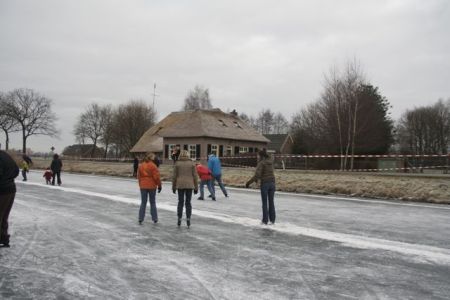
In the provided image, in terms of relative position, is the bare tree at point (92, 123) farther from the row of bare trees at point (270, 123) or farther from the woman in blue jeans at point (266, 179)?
the woman in blue jeans at point (266, 179)

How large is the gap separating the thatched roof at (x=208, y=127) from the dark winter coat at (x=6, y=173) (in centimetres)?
4303

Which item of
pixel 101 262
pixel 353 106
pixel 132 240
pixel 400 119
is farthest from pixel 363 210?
pixel 400 119

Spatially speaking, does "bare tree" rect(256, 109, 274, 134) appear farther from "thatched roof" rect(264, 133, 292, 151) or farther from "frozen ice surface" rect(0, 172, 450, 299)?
"frozen ice surface" rect(0, 172, 450, 299)

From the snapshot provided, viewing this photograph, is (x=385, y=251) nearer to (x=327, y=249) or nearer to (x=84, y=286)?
(x=327, y=249)

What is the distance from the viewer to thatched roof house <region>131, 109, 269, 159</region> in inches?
2035

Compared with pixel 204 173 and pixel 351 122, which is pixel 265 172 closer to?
pixel 204 173

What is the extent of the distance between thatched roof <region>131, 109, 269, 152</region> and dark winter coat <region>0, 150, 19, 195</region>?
43.0m

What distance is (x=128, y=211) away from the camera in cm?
1325

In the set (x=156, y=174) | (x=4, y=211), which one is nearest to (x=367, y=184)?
(x=156, y=174)

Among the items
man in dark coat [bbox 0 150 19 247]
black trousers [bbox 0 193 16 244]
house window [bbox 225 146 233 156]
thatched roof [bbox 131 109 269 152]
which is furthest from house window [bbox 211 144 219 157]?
man in dark coat [bbox 0 150 19 247]

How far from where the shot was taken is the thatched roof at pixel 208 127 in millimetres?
52562

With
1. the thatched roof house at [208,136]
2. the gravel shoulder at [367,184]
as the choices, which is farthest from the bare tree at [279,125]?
the gravel shoulder at [367,184]

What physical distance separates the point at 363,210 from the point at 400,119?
7600cm

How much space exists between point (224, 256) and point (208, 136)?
143ft
